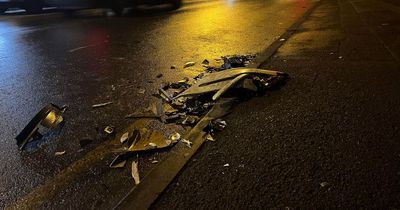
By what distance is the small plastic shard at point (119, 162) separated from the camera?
2.77 metres

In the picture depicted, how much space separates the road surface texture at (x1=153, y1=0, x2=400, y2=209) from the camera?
225 centimetres

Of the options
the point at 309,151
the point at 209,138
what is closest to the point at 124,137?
the point at 209,138

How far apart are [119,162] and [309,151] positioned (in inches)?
57.8

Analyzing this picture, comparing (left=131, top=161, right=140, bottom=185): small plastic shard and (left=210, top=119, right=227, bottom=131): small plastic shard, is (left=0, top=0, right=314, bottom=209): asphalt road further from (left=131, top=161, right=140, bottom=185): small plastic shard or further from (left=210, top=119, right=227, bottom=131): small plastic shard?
(left=210, top=119, right=227, bottom=131): small plastic shard

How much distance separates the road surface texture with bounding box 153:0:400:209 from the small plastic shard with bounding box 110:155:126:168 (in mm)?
528

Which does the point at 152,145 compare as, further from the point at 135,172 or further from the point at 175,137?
the point at 135,172

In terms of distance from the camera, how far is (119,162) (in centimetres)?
282

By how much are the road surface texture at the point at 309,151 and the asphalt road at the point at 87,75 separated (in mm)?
667

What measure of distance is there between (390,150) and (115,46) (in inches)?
234

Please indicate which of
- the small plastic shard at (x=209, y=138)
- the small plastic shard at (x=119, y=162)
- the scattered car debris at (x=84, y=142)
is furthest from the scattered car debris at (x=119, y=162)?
the small plastic shard at (x=209, y=138)

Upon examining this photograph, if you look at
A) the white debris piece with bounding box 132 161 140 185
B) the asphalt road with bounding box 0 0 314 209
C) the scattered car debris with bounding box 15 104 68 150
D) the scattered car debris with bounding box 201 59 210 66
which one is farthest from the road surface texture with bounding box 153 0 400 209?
the scattered car debris with bounding box 15 104 68 150

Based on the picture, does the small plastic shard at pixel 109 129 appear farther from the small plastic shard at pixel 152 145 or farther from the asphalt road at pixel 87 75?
the small plastic shard at pixel 152 145

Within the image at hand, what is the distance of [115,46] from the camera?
749 centimetres

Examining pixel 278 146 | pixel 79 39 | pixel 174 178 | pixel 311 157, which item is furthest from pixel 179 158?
pixel 79 39
